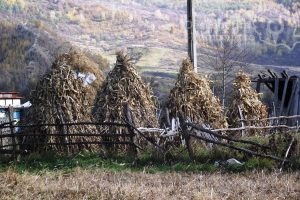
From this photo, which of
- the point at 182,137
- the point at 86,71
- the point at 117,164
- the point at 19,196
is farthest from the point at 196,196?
the point at 86,71

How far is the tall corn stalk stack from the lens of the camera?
46.0 ft

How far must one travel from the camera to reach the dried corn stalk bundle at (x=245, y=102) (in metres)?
18.8

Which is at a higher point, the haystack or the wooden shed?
the haystack

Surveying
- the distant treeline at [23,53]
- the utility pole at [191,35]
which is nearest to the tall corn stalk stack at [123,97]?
the utility pole at [191,35]

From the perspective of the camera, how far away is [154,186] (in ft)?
23.2

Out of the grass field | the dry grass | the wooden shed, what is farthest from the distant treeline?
the dry grass

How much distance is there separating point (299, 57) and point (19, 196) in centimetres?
11780

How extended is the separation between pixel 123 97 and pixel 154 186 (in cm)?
713

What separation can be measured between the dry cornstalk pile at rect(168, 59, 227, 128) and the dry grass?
6354mm

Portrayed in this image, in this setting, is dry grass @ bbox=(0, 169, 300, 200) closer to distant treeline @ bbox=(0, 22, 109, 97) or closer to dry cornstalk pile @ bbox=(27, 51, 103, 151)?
dry cornstalk pile @ bbox=(27, 51, 103, 151)

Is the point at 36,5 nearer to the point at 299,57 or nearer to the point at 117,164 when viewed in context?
the point at 299,57

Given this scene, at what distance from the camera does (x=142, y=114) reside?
14.1 metres

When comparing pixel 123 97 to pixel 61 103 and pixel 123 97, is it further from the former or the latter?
pixel 61 103

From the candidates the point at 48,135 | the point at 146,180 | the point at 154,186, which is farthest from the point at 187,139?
the point at 154,186
